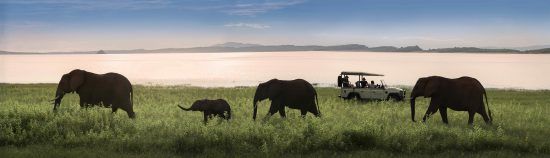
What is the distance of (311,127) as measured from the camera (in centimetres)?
1673

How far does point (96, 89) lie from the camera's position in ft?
72.4

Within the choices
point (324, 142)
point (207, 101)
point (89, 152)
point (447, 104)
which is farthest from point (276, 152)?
point (447, 104)

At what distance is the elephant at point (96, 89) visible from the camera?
22047 millimetres

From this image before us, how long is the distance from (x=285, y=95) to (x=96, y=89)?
6901 millimetres

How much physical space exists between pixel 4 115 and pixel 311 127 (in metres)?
9.72

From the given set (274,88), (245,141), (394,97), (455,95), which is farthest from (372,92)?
(245,141)

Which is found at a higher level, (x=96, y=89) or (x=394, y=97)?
(x=96, y=89)

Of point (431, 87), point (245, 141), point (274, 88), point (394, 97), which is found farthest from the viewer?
point (394, 97)

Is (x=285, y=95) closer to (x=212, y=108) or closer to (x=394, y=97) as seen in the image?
(x=212, y=108)

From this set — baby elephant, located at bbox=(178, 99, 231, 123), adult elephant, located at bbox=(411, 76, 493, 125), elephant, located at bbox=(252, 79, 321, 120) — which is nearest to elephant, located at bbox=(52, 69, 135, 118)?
baby elephant, located at bbox=(178, 99, 231, 123)

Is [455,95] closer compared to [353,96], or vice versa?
[455,95]

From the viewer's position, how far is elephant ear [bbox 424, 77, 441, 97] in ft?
69.3

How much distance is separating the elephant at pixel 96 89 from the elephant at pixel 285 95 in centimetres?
484

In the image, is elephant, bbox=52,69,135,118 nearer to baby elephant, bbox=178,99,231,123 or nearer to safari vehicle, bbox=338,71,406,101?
baby elephant, bbox=178,99,231,123
